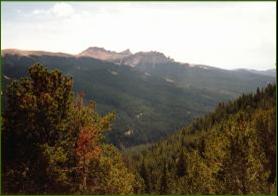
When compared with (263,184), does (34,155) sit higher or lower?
higher

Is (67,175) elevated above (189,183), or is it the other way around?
(67,175)

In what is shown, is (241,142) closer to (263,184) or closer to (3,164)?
(263,184)

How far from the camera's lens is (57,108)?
3703cm

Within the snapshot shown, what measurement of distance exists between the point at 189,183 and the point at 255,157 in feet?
74.9

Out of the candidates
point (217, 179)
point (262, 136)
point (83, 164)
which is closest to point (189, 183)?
point (217, 179)

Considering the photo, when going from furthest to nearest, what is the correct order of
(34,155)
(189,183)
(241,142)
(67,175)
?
1. (189,183)
2. (241,142)
3. (67,175)
4. (34,155)

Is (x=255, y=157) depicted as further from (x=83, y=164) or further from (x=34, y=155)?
(x=34, y=155)

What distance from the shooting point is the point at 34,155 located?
36.2 meters

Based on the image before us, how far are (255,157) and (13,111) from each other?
38805 mm

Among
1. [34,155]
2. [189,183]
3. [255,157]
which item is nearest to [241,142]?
[255,157]

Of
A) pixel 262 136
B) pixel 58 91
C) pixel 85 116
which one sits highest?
pixel 58 91

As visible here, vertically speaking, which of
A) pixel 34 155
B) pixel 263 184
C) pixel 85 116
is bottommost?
pixel 263 184

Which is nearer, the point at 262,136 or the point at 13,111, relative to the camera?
the point at 13,111

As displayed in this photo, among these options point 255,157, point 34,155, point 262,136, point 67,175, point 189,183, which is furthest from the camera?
point 189,183
